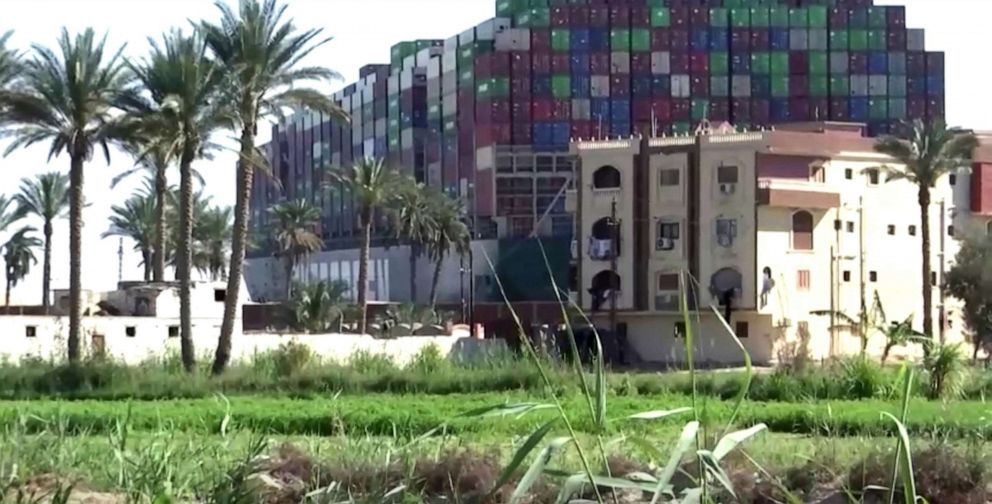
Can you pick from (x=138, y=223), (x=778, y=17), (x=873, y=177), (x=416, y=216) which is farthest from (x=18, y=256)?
(x=778, y=17)

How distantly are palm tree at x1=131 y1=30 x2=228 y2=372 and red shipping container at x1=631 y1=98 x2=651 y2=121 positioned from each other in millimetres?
62838

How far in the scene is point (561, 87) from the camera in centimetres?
9994

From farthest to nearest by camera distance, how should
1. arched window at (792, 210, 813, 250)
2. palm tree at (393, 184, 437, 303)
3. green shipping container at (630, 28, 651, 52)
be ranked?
green shipping container at (630, 28, 651, 52) → palm tree at (393, 184, 437, 303) → arched window at (792, 210, 813, 250)

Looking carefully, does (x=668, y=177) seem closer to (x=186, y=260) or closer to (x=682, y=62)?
(x=186, y=260)

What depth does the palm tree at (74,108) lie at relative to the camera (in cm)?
3981

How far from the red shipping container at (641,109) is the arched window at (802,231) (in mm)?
39342

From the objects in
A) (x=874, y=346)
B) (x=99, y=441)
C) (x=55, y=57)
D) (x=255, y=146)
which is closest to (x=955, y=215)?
(x=874, y=346)

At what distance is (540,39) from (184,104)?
61.8m

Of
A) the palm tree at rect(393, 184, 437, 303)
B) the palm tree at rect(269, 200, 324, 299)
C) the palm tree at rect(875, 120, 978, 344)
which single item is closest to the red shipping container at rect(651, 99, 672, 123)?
the palm tree at rect(393, 184, 437, 303)

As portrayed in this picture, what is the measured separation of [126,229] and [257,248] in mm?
34459

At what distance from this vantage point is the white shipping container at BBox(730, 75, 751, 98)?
4050 inches

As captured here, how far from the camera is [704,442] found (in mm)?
6844

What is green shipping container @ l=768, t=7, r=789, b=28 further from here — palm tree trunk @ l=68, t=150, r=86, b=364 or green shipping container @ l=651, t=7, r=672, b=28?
palm tree trunk @ l=68, t=150, r=86, b=364

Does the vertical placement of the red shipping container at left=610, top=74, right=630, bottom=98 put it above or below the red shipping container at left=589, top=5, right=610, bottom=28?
below
